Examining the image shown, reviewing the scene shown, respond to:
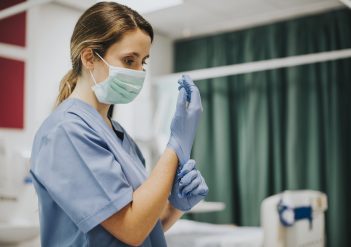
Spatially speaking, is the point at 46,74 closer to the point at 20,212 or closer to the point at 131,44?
the point at 20,212

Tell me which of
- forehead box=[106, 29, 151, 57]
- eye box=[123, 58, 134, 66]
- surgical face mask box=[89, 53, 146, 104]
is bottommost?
surgical face mask box=[89, 53, 146, 104]

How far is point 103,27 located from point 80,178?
0.36 meters

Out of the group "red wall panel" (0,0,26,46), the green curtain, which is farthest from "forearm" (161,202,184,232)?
the green curtain

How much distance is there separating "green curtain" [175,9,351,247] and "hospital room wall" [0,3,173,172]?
0.67 m

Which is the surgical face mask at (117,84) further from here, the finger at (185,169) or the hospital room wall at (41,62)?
the hospital room wall at (41,62)

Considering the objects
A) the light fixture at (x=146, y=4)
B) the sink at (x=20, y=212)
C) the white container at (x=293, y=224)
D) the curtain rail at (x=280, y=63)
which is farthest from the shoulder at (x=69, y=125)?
the curtain rail at (x=280, y=63)

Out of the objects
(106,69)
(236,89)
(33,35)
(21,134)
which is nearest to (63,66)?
(33,35)

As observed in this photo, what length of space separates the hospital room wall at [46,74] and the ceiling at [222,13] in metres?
0.20

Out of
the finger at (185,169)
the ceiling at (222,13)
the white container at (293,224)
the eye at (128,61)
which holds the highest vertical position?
the ceiling at (222,13)

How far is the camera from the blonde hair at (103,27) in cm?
103

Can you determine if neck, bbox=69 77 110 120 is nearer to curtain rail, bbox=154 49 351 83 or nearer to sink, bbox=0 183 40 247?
sink, bbox=0 183 40 247

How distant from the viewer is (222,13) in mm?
3617

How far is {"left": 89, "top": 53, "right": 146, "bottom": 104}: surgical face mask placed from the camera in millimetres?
1066

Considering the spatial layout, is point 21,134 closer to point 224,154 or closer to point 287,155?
point 224,154
